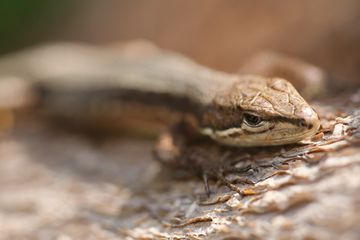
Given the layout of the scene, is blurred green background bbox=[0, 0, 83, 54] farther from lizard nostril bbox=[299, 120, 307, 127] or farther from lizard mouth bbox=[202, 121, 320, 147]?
lizard nostril bbox=[299, 120, 307, 127]

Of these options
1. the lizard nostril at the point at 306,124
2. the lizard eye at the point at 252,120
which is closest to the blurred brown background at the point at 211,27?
the lizard eye at the point at 252,120

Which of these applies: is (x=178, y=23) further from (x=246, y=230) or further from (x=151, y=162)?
(x=246, y=230)

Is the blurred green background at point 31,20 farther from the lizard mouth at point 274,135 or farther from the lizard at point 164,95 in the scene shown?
the lizard mouth at point 274,135

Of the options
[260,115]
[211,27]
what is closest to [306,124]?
[260,115]

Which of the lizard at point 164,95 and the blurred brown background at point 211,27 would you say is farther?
the blurred brown background at point 211,27

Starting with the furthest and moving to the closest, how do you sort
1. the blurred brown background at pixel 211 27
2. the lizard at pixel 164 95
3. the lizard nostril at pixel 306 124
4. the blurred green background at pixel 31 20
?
the blurred green background at pixel 31 20
the blurred brown background at pixel 211 27
the lizard at pixel 164 95
the lizard nostril at pixel 306 124

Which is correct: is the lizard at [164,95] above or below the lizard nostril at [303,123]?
above

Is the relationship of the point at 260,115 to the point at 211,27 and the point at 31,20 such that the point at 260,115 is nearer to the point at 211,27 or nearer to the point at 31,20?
the point at 211,27

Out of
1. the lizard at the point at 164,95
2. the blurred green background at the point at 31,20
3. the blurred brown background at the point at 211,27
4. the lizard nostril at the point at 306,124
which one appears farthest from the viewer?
the blurred green background at the point at 31,20

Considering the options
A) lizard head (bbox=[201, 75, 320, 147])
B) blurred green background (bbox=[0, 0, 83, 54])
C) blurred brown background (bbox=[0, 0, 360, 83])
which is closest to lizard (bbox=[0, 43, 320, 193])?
lizard head (bbox=[201, 75, 320, 147])
